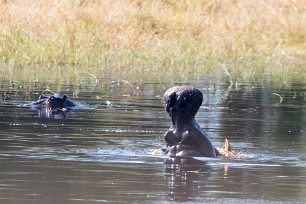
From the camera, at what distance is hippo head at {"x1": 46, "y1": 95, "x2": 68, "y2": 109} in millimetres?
11829

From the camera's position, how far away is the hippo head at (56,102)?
38.8 ft

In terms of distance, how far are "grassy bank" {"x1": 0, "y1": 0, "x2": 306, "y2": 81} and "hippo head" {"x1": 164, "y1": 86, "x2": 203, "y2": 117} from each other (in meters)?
10.2

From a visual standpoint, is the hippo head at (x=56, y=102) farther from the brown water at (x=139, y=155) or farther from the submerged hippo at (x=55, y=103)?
the brown water at (x=139, y=155)

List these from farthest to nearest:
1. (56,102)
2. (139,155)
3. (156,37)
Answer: (156,37), (56,102), (139,155)

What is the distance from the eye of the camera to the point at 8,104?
39.9ft

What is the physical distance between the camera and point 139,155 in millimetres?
7684

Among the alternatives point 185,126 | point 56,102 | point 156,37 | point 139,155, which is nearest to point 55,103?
point 56,102

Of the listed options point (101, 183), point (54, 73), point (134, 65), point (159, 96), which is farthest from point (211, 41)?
point (101, 183)

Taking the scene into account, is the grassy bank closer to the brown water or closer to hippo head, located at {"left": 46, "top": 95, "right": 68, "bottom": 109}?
hippo head, located at {"left": 46, "top": 95, "right": 68, "bottom": 109}

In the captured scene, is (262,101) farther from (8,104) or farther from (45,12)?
(45,12)

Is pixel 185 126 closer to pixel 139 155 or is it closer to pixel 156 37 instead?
pixel 139 155

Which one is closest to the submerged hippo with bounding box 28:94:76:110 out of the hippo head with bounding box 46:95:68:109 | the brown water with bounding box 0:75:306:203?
the hippo head with bounding box 46:95:68:109

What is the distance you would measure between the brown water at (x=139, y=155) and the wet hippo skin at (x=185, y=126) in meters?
0.15

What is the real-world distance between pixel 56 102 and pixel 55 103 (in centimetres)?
2
